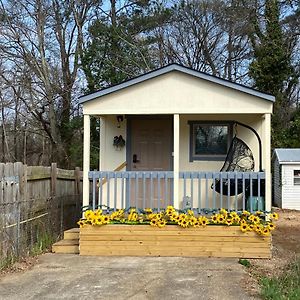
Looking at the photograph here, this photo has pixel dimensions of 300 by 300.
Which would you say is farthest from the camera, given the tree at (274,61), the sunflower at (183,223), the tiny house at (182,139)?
the tree at (274,61)

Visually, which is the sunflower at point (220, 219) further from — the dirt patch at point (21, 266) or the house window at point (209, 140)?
the dirt patch at point (21, 266)

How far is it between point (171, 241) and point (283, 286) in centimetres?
253

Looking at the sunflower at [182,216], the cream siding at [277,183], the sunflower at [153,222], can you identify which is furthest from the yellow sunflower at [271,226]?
the cream siding at [277,183]

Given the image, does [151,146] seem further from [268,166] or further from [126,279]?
[126,279]

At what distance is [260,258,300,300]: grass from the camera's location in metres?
5.03

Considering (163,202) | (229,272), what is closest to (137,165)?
(163,202)

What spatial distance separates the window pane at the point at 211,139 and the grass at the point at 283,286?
3.68 m

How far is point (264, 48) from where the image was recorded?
23766mm

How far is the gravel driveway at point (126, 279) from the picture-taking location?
5.40 m

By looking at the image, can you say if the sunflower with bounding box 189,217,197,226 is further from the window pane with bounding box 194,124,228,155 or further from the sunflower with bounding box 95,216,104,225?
the window pane with bounding box 194,124,228,155

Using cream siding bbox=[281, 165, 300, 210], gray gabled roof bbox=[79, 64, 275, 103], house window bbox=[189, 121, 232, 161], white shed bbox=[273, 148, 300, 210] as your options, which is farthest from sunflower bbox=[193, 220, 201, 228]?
cream siding bbox=[281, 165, 300, 210]

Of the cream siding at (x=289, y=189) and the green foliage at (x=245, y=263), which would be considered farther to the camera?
the cream siding at (x=289, y=189)

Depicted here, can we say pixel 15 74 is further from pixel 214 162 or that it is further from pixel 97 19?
pixel 214 162

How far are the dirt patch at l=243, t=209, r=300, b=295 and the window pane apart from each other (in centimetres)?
228
